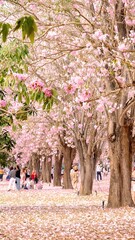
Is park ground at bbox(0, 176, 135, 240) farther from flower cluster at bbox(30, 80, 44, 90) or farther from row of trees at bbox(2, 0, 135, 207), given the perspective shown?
flower cluster at bbox(30, 80, 44, 90)

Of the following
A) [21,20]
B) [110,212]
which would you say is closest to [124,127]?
[110,212]

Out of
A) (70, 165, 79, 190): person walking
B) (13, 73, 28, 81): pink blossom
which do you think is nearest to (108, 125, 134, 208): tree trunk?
(13, 73, 28, 81): pink blossom

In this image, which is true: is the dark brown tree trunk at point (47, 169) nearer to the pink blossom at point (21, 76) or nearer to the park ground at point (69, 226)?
the park ground at point (69, 226)

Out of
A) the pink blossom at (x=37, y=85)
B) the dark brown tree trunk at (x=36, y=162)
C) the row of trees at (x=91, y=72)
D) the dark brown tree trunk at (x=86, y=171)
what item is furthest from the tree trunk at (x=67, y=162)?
the pink blossom at (x=37, y=85)

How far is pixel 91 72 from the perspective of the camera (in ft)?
43.6

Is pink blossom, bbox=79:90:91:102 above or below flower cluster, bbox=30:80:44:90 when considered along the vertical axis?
above

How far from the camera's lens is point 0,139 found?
1379 cm

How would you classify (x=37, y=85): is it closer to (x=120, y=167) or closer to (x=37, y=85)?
(x=37, y=85)

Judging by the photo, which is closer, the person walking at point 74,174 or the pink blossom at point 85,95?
the pink blossom at point 85,95

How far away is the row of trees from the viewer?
34.3 ft

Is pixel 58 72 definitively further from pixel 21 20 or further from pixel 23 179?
pixel 21 20

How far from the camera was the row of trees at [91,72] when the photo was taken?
10.5 meters

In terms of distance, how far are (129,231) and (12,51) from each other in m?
5.70

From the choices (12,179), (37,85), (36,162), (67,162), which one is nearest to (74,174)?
(67,162)
